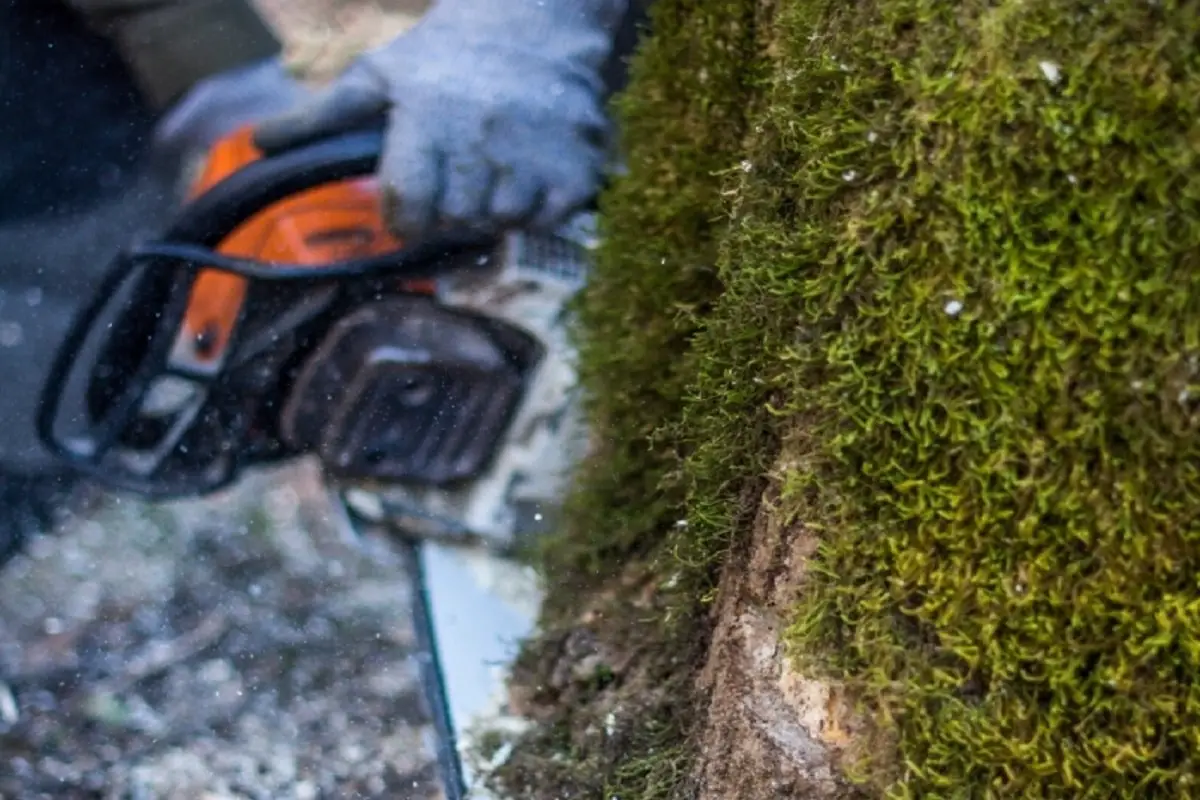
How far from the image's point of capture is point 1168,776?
57 centimetres

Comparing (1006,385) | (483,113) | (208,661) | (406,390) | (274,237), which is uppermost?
(1006,385)

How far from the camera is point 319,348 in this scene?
118cm

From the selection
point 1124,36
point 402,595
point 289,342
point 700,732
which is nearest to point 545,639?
point 402,595

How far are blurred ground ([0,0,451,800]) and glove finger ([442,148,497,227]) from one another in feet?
0.61

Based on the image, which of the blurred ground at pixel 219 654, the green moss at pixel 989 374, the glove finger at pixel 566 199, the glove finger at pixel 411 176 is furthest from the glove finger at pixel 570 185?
the green moss at pixel 989 374

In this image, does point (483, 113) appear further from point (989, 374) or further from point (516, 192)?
point (989, 374)

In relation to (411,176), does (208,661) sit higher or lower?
lower

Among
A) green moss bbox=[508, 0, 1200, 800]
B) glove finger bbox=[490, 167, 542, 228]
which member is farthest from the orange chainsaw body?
green moss bbox=[508, 0, 1200, 800]

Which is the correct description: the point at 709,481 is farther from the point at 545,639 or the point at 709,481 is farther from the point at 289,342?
the point at 289,342

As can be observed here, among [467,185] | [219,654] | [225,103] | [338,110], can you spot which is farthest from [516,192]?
[219,654]

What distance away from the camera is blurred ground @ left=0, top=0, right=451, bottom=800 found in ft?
3.79

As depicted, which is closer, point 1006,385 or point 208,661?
point 1006,385

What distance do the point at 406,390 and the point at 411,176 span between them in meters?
0.26

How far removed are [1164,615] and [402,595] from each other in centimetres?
91
